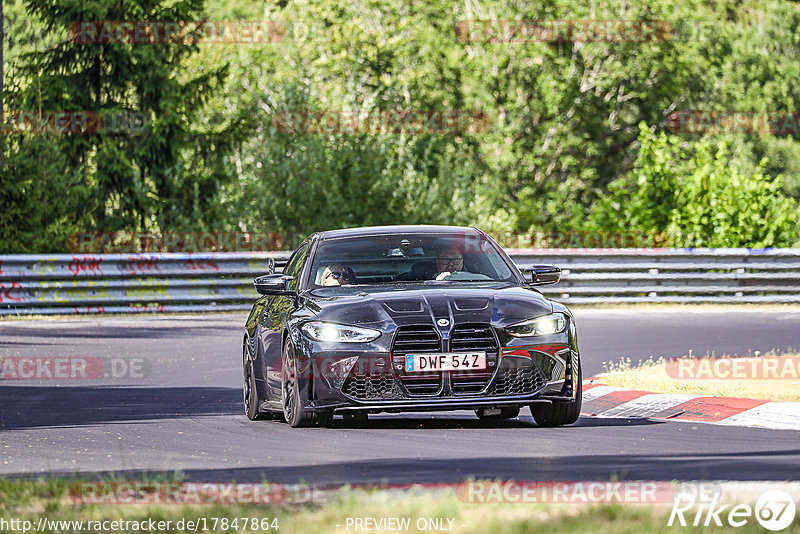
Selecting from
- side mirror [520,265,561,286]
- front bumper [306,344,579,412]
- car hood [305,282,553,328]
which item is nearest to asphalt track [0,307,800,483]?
front bumper [306,344,579,412]

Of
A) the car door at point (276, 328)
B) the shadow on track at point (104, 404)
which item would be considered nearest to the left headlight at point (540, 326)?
the car door at point (276, 328)

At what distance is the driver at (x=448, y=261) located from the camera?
11758 mm

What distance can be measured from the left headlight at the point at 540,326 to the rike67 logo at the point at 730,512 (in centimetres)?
361

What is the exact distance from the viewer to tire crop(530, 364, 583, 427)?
11.1 metres

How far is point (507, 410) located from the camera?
38.5 feet

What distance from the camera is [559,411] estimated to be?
1114cm

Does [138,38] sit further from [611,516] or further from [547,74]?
[611,516]

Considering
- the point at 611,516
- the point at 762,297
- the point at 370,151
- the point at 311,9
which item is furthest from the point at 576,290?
the point at 311,9

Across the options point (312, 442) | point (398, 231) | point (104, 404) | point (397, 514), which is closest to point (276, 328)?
point (398, 231)

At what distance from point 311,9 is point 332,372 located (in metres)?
45.5

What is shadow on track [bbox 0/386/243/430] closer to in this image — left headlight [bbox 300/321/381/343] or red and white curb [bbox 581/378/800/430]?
left headlight [bbox 300/321/381/343]

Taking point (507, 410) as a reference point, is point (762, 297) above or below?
below

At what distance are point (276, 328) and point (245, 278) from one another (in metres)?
15.2

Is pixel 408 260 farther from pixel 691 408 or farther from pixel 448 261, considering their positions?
pixel 691 408
